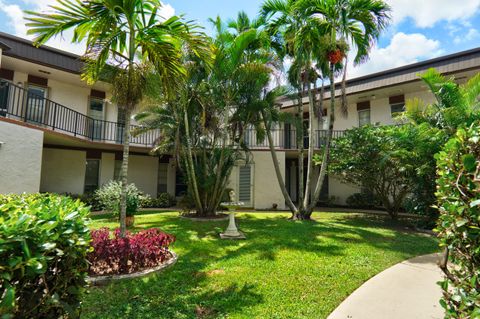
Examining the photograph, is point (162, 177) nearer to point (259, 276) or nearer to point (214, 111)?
point (214, 111)

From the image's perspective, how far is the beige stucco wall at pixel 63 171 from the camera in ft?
46.2

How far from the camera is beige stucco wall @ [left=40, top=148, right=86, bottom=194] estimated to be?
46.2ft

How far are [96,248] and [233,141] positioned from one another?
844cm

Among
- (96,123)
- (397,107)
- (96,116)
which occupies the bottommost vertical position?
(96,123)

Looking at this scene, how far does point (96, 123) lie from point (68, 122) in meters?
2.09

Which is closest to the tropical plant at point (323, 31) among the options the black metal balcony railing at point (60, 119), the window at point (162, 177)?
the black metal balcony railing at point (60, 119)

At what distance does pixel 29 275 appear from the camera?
174 cm

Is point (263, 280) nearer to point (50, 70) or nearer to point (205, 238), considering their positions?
point (205, 238)

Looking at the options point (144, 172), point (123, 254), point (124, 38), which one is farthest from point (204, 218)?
point (144, 172)

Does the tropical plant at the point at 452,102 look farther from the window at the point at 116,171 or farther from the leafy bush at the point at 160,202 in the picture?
the window at the point at 116,171

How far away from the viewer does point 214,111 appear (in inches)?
458

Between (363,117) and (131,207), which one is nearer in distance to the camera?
(131,207)

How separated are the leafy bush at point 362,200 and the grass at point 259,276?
7.65m

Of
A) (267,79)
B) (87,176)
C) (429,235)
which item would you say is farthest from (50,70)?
(429,235)
